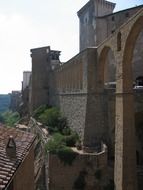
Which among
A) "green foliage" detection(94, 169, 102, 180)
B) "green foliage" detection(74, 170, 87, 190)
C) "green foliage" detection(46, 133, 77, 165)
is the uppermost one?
"green foliage" detection(46, 133, 77, 165)

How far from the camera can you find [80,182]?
19719 mm

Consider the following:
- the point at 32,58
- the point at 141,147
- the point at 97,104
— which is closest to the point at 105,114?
the point at 97,104

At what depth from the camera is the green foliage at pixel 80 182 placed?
1970 centimetres

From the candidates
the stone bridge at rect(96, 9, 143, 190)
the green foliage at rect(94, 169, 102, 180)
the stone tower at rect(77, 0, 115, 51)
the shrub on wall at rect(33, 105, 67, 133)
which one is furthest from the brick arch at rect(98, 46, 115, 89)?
the stone tower at rect(77, 0, 115, 51)

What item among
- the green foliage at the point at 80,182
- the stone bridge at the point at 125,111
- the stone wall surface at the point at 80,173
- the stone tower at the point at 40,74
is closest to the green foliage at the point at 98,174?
the stone wall surface at the point at 80,173

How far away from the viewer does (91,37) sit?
42.3 metres

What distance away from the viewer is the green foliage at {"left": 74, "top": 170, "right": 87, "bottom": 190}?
1970 cm

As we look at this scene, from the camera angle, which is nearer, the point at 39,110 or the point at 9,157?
the point at 9,157

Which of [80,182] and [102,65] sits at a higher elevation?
[102,65]

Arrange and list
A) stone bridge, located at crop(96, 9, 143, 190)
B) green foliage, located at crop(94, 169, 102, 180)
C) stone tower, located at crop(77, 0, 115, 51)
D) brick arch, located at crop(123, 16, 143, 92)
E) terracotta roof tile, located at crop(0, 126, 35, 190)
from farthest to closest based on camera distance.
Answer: stone tower, located at crop(77, 0, 115, 51), green foliage, located at crop(94, 169, 102, 180), brick arch, located at crop(123, 16, 143, 92), stone bridge, located at crop(96, 9, 143, 190), terracotta roof tile, located at crop(0, 126, 35, 190)

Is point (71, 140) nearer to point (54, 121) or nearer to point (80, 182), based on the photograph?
point (80, 182)

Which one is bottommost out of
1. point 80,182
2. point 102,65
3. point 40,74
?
point 80,182

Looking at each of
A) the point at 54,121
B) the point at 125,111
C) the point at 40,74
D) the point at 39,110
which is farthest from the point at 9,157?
the point at 40,74

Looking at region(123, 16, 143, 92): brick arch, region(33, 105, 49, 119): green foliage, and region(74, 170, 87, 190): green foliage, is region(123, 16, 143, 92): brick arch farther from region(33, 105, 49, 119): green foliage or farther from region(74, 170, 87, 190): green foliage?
region(33, 105, 49, 119): green foliage
